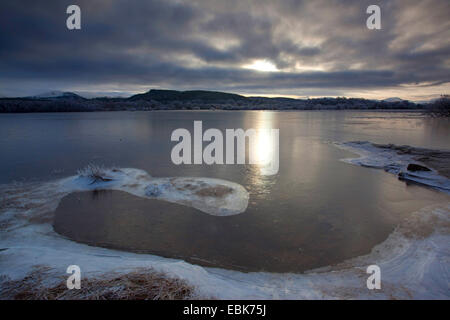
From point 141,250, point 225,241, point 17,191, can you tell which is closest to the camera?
point 141,250

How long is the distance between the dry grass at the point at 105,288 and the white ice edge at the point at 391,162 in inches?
347

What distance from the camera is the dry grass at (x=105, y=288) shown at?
115 inches

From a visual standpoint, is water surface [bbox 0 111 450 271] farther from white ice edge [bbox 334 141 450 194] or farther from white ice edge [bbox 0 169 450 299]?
white ice edge [bbox 334 141 450 194]

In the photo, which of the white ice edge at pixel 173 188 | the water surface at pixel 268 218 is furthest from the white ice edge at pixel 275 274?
the white ice edge at pixel 173 188

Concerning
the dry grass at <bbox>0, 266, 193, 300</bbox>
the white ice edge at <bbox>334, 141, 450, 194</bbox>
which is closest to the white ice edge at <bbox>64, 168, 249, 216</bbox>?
the dry grass at <bbox>0, 266, 193, 300</bbox>

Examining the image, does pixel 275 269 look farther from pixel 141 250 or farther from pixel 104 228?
pixel 104 228

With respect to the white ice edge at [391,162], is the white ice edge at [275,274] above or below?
below

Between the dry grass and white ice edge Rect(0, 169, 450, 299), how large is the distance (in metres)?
0.16

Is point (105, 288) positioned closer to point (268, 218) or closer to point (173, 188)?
point (268, 218)

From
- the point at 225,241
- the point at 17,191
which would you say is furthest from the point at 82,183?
the point at 225,241

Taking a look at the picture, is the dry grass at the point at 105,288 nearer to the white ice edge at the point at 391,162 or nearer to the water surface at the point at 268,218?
the water surface at the point at 268,218

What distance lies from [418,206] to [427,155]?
26.2ft

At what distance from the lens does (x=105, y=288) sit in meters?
3.06

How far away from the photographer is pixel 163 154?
12.8 meters
